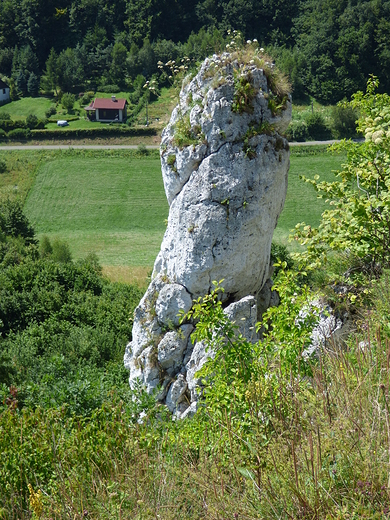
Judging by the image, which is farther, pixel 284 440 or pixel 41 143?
pixel 41 143

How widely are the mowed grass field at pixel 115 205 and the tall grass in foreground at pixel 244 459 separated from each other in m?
27.7

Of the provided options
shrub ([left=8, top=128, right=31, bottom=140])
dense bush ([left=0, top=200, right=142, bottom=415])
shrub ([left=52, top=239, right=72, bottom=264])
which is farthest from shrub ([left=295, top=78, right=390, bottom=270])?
shrub ([left=8, top=128, right=31, bottom=140])

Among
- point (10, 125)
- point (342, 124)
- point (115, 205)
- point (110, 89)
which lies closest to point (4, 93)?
point (110, 89)

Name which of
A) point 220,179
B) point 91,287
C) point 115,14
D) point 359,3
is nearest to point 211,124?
point 220,179

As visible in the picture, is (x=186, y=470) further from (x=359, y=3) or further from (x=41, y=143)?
(x=359, y=3)

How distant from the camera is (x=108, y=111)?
87.1m

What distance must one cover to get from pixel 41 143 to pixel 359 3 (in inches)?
2515

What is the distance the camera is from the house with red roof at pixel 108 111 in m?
86.3

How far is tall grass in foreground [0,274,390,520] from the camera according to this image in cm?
418

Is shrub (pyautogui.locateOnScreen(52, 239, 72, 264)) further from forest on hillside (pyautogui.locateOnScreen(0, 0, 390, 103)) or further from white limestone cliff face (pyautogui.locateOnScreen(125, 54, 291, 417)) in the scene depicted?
forest on hillside (pyautogui.locateOnScreen(0, 0, 390, 103))

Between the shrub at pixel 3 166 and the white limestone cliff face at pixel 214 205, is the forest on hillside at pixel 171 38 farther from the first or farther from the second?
the white limestone cliff face at pixel 214 205

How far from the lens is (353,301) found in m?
9.41

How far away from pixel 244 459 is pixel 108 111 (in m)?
86.9

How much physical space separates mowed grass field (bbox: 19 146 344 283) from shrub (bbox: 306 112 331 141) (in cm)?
810
